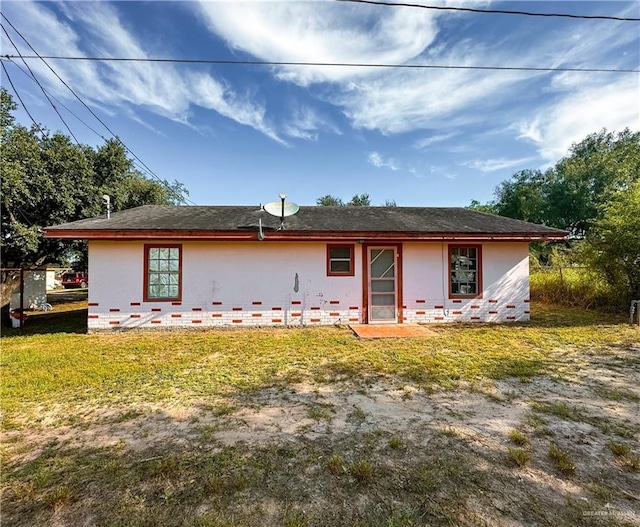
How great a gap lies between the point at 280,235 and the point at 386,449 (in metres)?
5.77

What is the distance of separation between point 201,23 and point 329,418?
9169 mm

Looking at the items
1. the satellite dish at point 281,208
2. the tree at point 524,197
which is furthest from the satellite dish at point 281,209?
the tree at point 524,197

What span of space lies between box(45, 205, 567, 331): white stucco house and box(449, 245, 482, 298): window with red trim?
28 mm

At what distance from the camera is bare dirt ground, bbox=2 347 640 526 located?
2016 millimetres

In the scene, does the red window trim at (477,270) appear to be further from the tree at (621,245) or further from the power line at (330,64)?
the tree at (621,245)

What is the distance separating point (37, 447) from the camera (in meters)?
2.78

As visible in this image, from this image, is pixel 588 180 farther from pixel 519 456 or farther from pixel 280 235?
pixel 519 456

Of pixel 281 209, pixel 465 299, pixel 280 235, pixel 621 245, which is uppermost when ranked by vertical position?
pixel 281 209

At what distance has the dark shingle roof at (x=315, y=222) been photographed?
25.5 ft

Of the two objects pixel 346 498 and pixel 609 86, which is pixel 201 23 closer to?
pixel 346 498

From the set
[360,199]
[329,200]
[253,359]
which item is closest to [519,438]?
[253,359]

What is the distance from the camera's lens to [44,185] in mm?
10773

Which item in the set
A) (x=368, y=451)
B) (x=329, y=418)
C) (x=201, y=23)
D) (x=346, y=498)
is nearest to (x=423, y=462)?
(x=368, y=451)

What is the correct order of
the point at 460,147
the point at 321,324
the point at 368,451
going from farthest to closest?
the point at 460,147, the point at 321,324, the point at 368,451
